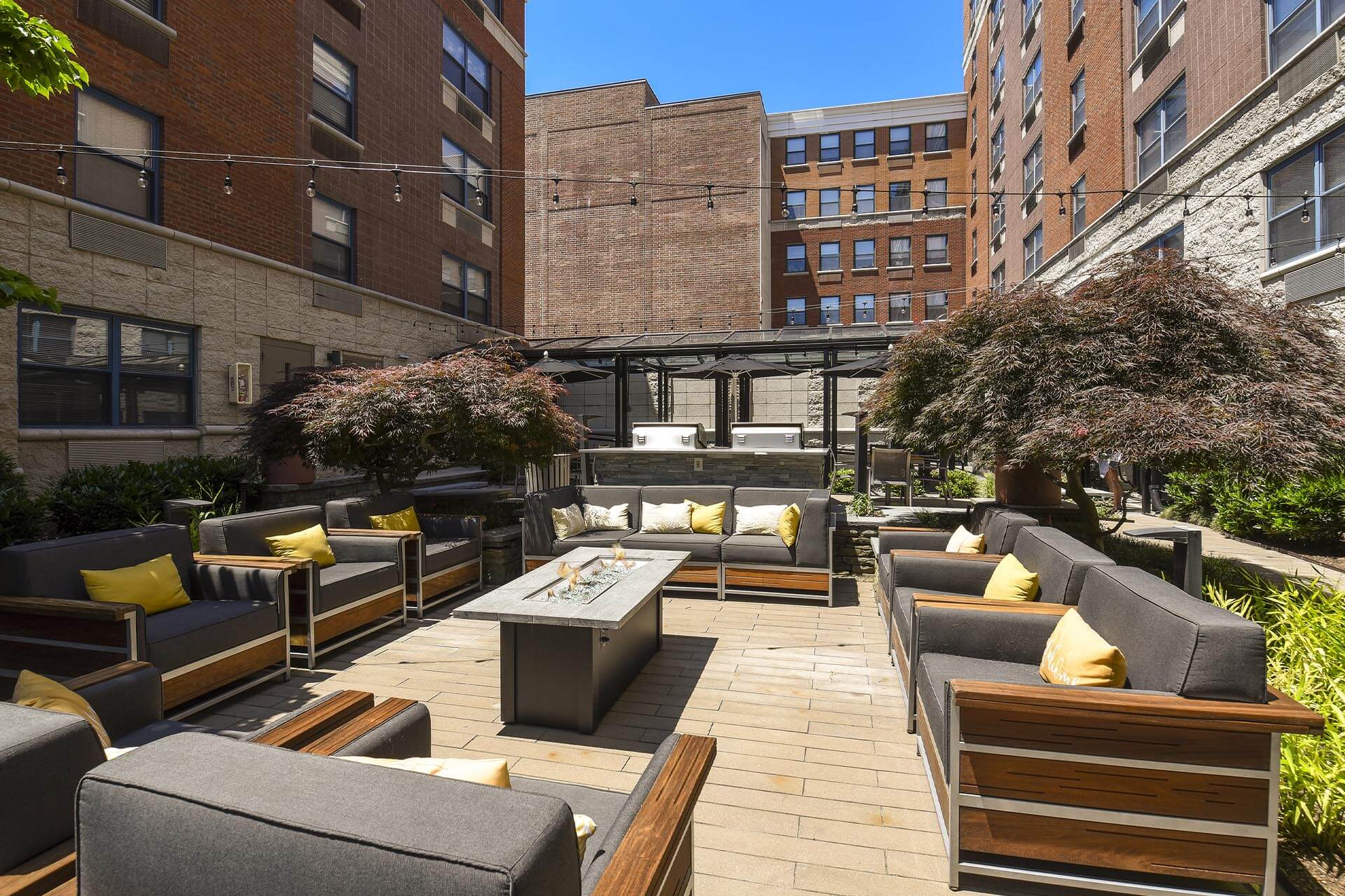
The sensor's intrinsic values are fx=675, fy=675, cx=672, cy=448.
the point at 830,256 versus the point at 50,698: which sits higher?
the point at 830,256

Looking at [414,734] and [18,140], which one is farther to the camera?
[18,140]

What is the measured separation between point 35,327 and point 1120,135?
1798 cm

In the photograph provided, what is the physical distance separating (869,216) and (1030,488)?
904 inches

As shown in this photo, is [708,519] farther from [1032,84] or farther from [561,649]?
[1032,84]

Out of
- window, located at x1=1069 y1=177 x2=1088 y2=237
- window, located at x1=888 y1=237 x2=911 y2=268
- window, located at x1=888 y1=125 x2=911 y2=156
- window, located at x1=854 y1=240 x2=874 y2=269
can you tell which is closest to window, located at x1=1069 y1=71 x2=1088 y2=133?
window, located at x1=1069 y1=177 x2=1088 y2=237

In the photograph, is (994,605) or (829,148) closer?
(994,605)

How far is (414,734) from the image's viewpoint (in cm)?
227

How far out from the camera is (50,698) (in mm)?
2133

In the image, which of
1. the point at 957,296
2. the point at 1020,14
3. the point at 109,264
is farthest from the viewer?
the point at 957,296

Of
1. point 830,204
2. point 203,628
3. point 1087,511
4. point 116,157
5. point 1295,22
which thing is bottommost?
point 203,628

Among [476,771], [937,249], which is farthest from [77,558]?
[937,249]

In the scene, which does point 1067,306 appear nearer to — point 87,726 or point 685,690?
point 685,690

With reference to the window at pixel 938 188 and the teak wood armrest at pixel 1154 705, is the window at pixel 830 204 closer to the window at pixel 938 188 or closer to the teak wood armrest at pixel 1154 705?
the window at pixel 938 188

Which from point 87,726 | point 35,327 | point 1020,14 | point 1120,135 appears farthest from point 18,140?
point 1020,14
